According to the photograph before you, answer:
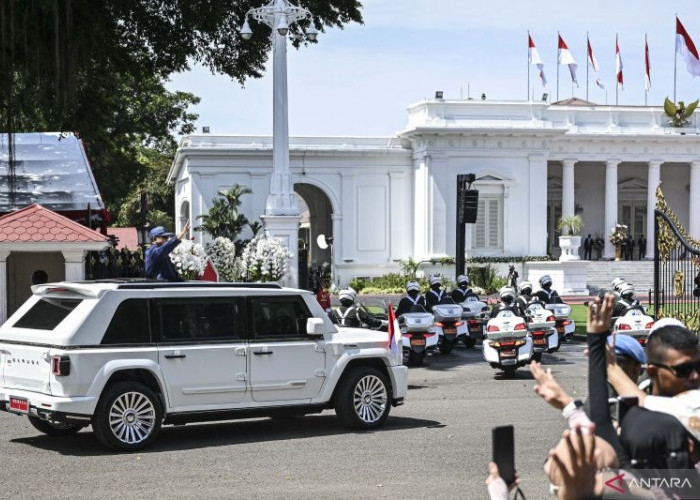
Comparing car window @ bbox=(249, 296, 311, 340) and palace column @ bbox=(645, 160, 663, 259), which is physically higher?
palace column @ bbox=(645, 160, 663, 259)

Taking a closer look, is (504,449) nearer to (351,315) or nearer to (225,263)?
(351,315)

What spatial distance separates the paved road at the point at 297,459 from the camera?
9219 millimetres

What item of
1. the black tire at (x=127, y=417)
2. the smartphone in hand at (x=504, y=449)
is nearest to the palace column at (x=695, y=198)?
the black tire at (x=127, y=417)

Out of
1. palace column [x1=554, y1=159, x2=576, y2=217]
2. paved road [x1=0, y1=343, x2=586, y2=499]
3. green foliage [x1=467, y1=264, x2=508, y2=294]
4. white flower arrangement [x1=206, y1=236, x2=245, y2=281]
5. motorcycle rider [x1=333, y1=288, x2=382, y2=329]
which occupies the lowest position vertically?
paved road [x1=0, y1=343, x2=586, y2=499]

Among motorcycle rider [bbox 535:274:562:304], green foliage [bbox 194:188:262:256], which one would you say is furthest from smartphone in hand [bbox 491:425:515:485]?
green foliage [bbox 194:188:262:256]

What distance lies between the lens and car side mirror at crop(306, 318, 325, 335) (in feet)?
39.8

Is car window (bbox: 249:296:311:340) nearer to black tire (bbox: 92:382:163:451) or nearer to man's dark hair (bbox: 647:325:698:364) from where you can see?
black tire (bbox: 92:382:163:451)

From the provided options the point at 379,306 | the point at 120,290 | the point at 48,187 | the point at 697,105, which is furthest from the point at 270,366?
the point at 697,105

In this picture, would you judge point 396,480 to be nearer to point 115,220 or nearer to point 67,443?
point 67,443

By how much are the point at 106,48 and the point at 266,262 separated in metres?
5.16

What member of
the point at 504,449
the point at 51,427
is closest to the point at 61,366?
the point at 51,427

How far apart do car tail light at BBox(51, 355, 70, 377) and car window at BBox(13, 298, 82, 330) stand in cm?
53

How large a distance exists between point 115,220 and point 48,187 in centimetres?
4686

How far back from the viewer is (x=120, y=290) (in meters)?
11.4
